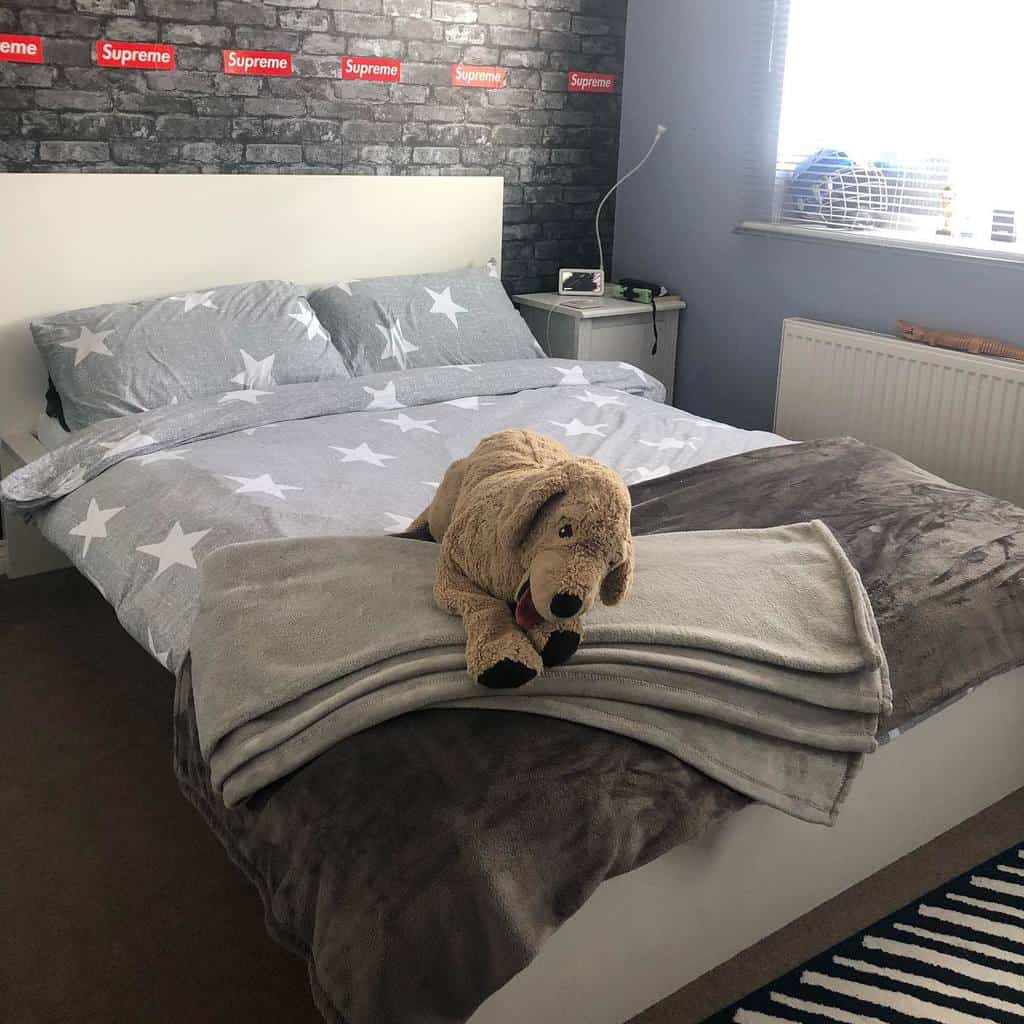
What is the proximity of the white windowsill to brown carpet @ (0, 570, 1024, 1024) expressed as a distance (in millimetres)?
1451

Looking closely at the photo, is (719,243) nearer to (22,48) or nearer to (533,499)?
(22,48)

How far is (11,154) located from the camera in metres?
2.79

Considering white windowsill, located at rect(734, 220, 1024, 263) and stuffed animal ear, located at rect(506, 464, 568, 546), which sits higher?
white windowsill, located at rect(734, 220, 1024, 263)

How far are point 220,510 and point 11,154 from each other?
1.35 meters

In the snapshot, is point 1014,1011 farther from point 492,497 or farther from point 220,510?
point 220,510

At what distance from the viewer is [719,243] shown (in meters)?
3.62

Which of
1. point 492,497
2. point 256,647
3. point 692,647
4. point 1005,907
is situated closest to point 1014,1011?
point 1005,907

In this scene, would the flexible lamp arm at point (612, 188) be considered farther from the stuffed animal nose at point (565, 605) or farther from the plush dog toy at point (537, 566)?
the stuffed animal nose at point (565, 605)

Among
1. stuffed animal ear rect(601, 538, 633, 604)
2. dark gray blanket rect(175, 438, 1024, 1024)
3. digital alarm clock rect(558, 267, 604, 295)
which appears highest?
digital alarm clock rect(558, 267, 604, 295)

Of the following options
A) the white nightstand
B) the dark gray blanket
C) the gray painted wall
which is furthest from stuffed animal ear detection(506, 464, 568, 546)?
the white nightstand

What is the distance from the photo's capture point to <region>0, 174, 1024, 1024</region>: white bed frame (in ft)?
4.73

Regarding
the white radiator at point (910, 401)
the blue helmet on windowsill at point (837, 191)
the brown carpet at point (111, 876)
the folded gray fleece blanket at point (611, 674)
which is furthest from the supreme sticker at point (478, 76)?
the folded gray fleece blanket at point (611, 674)

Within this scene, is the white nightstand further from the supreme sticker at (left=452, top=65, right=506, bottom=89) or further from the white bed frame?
the supreme sticker at (left=452, top=65, right=506, bottom=89)

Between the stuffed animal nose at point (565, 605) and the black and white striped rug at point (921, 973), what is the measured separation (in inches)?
27.3
